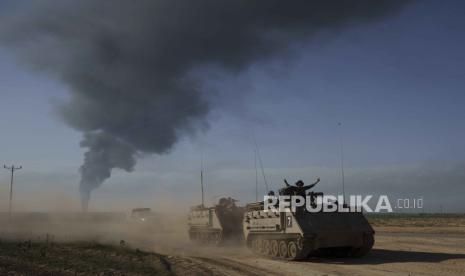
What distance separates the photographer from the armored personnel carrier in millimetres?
29688

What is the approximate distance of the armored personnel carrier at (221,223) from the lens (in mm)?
29688

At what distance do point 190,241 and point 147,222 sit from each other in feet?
24.9

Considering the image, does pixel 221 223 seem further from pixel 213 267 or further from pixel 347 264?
pixel 347 264

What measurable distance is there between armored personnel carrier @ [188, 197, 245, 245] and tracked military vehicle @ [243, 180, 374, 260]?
6.16 metres

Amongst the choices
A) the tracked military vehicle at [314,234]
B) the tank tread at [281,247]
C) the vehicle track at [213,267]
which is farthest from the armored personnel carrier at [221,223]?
the vehicle track at [213,267]

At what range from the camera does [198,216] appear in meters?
32.7

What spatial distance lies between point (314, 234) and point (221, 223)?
9989mm

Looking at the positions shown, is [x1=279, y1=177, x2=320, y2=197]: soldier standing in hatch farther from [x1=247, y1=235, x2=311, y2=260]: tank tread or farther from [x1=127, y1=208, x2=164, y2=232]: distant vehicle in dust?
[x1=127, y1=208, x2=164, y2=232]: distant vehicle in dust

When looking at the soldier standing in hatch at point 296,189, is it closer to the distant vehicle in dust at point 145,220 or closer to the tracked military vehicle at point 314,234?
the tracked military vehicle at point 314,234

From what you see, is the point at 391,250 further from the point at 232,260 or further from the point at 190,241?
the point at 190,241

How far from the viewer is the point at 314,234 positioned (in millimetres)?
20469

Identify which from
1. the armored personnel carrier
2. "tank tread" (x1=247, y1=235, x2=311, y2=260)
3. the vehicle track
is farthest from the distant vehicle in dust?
the vehicle track

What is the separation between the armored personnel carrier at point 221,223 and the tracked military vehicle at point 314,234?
6164 mm

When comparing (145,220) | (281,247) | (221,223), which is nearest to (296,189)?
(281,247)
